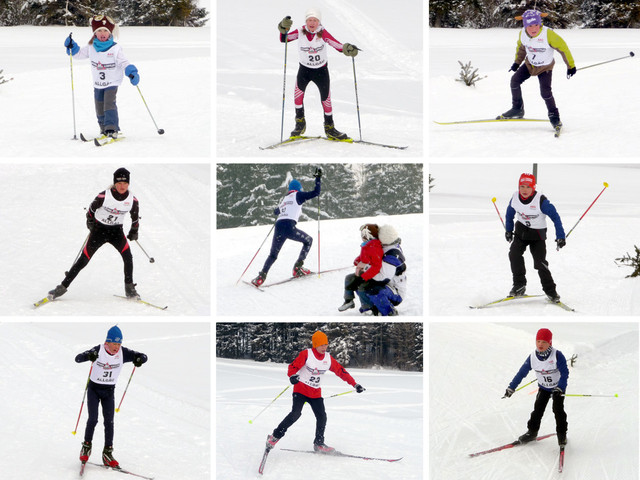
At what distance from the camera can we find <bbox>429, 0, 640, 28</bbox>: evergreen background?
17266mm

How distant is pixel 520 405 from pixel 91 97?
7.32 m

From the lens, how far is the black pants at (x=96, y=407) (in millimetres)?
6184

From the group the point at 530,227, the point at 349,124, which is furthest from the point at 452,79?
the point at 530,227

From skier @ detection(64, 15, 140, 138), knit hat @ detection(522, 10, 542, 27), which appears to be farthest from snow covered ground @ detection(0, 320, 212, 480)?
knit hat @ detection(522, 10, 542, 27)

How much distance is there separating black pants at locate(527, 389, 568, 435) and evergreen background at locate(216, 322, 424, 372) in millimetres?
5051

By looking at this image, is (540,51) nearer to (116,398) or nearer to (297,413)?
(297,413)

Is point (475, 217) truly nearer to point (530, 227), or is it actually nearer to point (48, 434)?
point (530, 227)

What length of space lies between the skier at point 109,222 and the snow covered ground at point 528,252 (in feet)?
10.1

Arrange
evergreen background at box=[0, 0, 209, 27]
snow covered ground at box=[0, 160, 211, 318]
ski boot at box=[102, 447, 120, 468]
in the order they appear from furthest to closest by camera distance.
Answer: evergreen background at box=[0, 0, 209, 27] < snow covered ground at box=[0, 160, 211, 318] < ski boot at box=[102, 447, 120, 468]

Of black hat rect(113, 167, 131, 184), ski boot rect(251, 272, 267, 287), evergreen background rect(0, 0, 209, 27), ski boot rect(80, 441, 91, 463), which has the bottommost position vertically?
ski boot rect(80, 441, 91, 463)

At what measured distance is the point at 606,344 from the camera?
32.5 feet

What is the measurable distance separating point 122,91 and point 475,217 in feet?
18.2

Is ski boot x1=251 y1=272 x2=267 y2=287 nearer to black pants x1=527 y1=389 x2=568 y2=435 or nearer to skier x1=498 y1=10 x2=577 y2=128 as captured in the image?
black pants x1=527 y1=389 x2=568 y2=435

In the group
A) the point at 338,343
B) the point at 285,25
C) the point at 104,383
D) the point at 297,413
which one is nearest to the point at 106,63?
the point at 285,25
